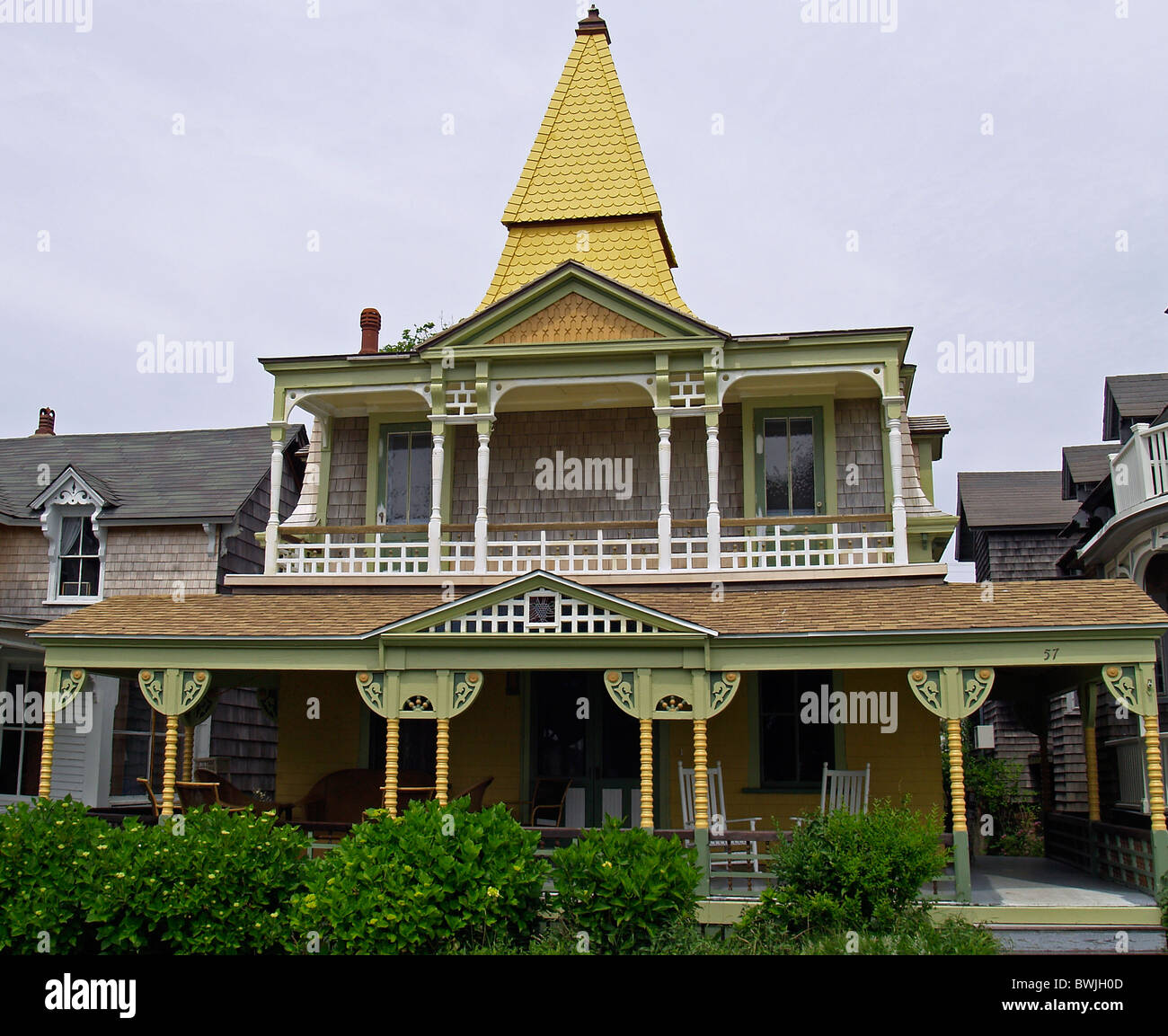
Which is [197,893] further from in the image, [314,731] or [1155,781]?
[1155,781]

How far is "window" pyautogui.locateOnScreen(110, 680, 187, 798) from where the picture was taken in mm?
19625

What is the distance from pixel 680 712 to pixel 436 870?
13.0ft

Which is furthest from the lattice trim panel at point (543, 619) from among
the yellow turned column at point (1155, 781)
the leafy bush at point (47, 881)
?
the yellow turned column at point (1155, 781)

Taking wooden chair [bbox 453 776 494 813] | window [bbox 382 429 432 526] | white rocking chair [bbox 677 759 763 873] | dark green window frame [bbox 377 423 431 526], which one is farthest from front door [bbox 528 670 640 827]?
window [bbox 382 429 432 526]

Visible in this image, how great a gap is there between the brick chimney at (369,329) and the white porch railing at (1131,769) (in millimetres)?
14479

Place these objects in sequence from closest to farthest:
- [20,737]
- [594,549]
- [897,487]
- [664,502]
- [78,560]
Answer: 1. [897,487]
2. [664,502]
3. [594,549]
4. [20,737]
5. [78,560]

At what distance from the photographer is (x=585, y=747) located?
51.0 ft

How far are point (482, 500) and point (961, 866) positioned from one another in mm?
7600

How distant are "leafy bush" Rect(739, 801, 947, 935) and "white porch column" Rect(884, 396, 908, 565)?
4787mm

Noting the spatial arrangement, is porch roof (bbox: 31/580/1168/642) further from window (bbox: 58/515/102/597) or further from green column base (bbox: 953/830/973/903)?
window (bbox: 58/515/102/597)

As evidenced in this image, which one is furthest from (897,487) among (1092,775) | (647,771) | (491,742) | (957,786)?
(491,742)

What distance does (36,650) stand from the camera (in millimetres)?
18406
